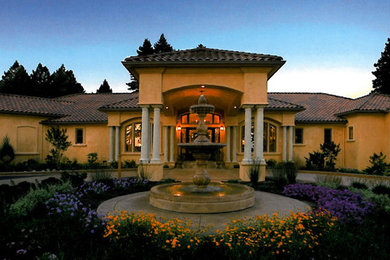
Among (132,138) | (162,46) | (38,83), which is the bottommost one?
(132,138)

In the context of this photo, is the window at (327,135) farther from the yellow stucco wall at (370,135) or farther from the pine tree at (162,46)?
the pine tree at (162,46)

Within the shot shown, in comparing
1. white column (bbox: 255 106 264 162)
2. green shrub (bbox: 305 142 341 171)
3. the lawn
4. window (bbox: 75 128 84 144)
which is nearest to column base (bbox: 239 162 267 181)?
white column (bbox: 255 106 264 162)

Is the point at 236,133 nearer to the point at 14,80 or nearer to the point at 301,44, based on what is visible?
the point at 301,44

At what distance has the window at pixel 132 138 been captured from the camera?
1836 centimetres

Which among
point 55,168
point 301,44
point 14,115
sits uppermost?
point 301,44

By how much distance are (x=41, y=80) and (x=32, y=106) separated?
3469 centimetres

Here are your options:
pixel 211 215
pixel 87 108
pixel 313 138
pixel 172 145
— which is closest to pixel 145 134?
pixel 211 215

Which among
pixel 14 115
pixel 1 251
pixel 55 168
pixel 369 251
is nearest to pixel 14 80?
pixel 14 115

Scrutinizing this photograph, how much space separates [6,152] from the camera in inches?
646

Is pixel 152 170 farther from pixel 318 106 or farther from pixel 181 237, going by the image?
pixel 318 106

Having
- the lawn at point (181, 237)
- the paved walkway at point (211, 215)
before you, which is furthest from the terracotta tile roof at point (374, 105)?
the lawn at point (181, 237)

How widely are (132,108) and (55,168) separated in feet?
22.4

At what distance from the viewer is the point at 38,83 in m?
44.8

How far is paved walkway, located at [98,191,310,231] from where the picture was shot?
16.5 ft
